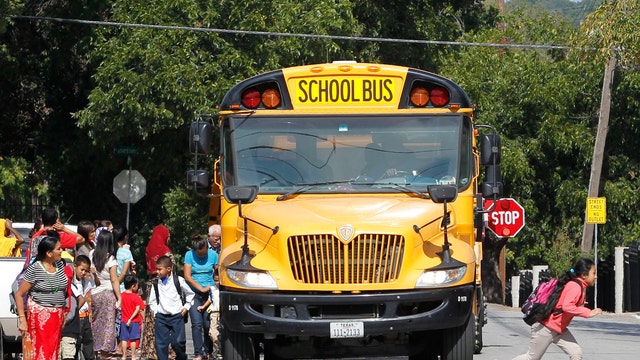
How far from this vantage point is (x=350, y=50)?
28.9 meters

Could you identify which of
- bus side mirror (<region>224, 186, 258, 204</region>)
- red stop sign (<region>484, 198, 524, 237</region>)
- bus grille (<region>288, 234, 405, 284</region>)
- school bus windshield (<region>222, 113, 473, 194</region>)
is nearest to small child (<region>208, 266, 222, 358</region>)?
school bus windshield (<region>222, 113, 473, 194</region>)

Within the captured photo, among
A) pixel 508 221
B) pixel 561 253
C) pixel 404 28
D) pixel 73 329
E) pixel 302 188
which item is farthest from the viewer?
pixel 561 253

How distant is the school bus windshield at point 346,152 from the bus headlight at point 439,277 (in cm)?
126

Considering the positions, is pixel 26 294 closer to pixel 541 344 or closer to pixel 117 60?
pixel 541 344

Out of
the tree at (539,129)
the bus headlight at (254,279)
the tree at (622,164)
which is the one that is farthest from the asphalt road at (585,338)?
the tree at (539,129)

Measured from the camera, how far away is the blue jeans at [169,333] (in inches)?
624

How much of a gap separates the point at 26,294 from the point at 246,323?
306 cm

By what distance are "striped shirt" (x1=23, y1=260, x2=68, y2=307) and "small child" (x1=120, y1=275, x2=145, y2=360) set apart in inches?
166

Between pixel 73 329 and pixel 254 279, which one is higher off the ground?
pixel 254 279

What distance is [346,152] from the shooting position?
12812mm

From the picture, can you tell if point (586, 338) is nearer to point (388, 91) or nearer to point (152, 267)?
point (152, 267)

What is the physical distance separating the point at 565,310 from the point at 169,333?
471 centimetres

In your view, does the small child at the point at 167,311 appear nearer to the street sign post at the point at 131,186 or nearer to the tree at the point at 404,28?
the street sign post at the point at 131,186

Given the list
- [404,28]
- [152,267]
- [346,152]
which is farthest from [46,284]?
[404,28]
